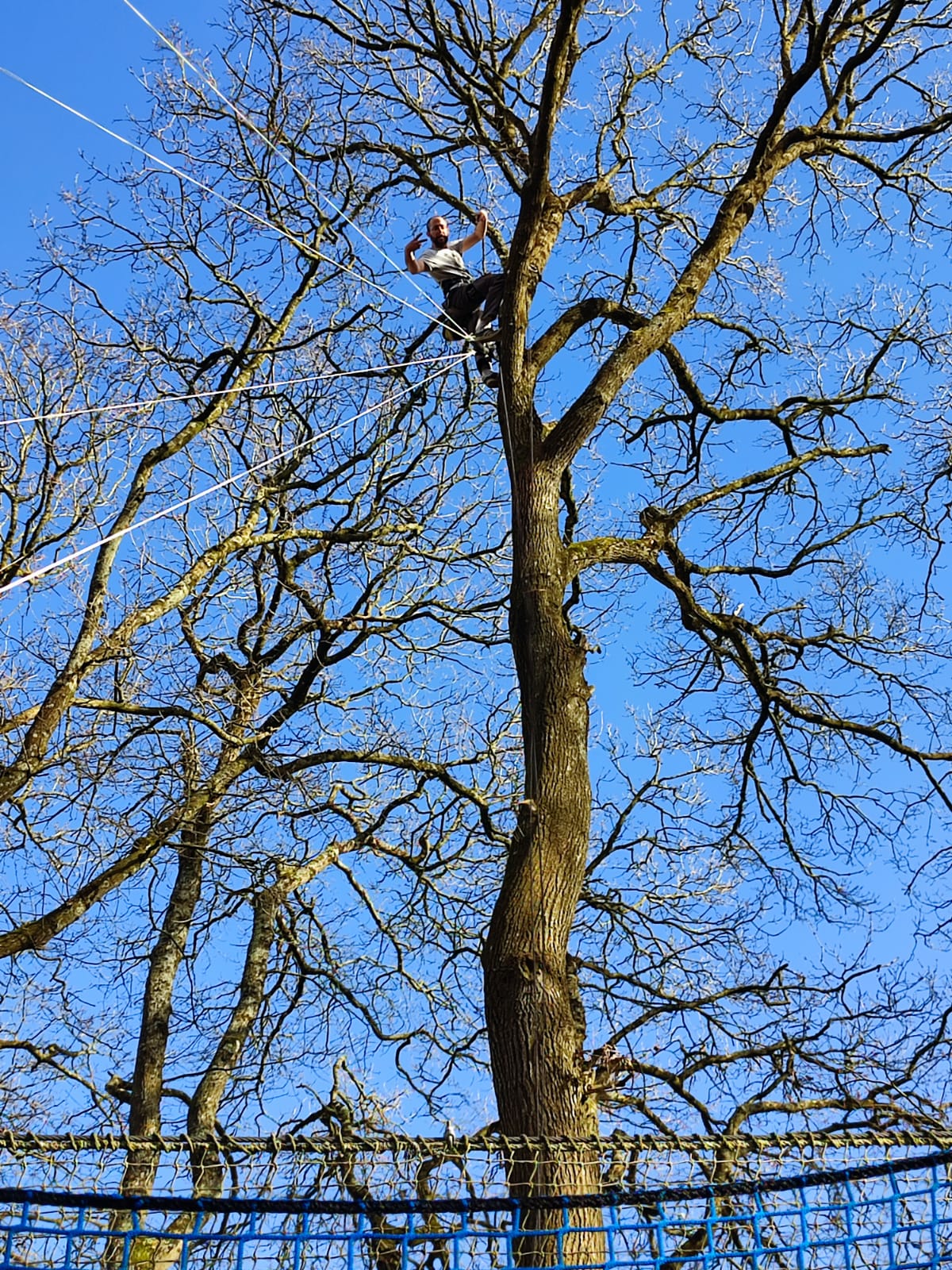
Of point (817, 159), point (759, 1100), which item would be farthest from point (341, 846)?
point (817, 159)

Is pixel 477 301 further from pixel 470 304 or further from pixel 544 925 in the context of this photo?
pixel 544 925

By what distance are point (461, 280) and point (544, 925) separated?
395 cm

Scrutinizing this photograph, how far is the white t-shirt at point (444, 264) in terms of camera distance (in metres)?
6.95

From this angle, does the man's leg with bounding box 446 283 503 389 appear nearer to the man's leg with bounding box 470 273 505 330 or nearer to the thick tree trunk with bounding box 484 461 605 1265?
the man's leg with bounding box 470 273 505 330

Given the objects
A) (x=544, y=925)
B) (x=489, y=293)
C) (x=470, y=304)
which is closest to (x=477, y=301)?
(x=470, y=304)

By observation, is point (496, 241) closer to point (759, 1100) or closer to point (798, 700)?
point (798, 700)

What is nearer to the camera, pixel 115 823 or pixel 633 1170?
pixel 633 1170

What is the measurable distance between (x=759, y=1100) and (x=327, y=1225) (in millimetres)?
3268

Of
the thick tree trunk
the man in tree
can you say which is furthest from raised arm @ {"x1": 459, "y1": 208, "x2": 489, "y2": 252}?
the thick tree trunk

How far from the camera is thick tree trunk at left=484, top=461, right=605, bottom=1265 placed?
12.4 ft

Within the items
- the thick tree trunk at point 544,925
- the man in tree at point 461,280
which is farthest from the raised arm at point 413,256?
the thick tree trunk at point 544,925

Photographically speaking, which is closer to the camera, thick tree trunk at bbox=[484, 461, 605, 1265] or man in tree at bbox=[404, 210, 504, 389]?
thick tree trunk at bbox=[484, 461, 605, 1265]

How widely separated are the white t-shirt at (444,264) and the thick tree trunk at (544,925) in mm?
2088

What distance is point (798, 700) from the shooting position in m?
7.15
